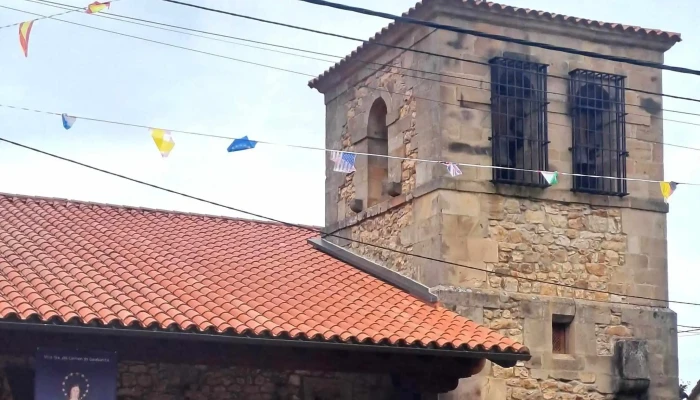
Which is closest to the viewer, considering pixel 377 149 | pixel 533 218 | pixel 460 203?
pixel 460 203

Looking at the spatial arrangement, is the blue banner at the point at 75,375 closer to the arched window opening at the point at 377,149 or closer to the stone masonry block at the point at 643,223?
the arched window opening at the point at 377,149

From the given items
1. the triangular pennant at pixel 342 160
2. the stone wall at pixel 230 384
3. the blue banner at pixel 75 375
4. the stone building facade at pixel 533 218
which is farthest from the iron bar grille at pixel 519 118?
the blue banner at pixel 75 375

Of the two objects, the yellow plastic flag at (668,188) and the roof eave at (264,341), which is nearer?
the roof eave at (264,341)

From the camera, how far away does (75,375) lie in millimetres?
11992

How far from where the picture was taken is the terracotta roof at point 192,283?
12.2 m

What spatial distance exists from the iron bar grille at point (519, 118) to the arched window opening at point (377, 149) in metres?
1.77

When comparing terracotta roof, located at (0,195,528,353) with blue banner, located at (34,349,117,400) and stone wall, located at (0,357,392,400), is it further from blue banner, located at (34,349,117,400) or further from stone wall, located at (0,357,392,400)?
stone wall, located at (0,357,392,400)

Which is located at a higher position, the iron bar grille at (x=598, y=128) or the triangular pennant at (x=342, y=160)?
the iron bar grille at (x=598, y=128)

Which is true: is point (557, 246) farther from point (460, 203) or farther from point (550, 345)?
point (460, 203)

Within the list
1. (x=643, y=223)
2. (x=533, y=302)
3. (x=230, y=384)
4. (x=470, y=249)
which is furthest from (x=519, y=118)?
(x=230, y=384)

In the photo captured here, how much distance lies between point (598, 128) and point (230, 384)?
5994 millimetres

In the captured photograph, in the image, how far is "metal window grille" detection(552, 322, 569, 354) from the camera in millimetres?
15250

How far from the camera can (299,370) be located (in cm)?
1347

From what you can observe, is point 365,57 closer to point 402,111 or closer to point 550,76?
point 402,111
